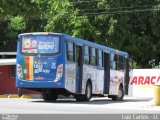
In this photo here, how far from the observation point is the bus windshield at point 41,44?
2497 cm

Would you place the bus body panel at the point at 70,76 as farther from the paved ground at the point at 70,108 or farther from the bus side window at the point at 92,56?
the bus side window at the point at 92,56

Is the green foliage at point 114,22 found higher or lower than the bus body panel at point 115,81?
higher

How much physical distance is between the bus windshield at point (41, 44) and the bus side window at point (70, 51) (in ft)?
1.98

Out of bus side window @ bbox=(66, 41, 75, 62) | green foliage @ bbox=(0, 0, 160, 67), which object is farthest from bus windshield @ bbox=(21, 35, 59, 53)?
green foliage @ bbox=(0, 0, 160, 67)

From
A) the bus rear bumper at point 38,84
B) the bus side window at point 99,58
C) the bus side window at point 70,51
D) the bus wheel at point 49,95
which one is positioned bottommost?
the bus wheel at point 49,95

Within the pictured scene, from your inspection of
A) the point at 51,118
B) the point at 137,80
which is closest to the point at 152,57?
the point at 137,80

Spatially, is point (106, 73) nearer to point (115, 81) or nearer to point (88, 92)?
point (115, 81)

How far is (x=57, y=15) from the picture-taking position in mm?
50344

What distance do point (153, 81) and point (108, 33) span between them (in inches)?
270

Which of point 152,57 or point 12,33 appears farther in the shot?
point 12,33

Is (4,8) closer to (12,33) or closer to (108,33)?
(108,33)

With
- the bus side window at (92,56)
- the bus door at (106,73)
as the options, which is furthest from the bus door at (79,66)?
the bus door at (106,73)

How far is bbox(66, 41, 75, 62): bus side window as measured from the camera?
82.9ft

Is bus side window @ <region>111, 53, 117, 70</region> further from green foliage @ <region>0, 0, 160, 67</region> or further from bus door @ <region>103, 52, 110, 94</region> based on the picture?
green foliage @ <region>0, 0, 160, 67</region>
